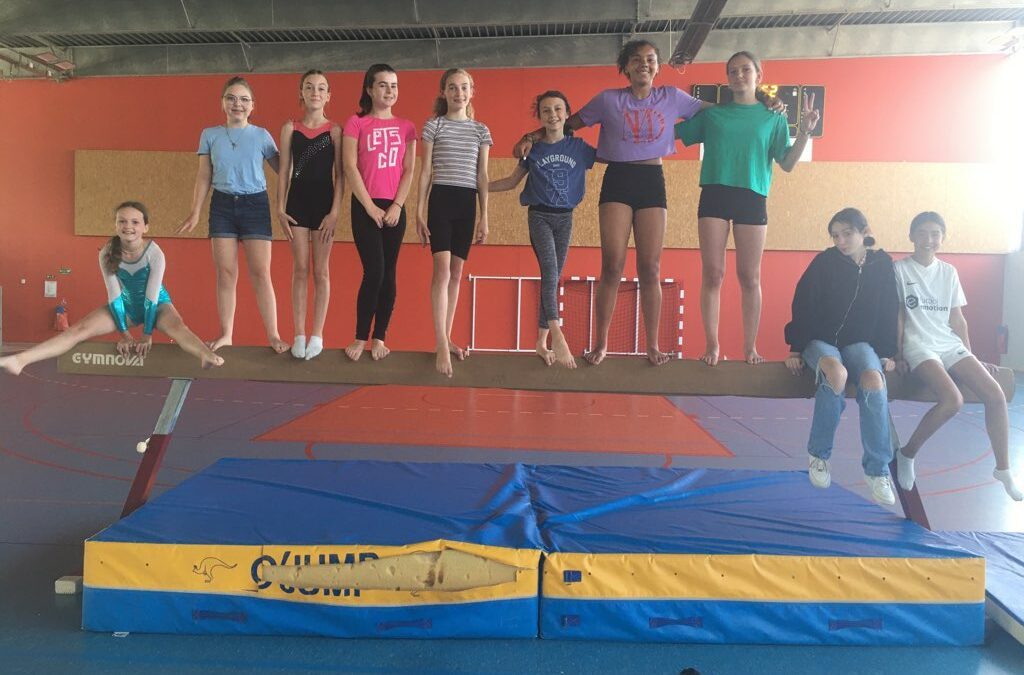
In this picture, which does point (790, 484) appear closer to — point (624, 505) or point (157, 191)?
point (624, 505)

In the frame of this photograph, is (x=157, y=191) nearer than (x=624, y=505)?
No

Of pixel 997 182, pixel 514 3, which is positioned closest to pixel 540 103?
pixel 514 3

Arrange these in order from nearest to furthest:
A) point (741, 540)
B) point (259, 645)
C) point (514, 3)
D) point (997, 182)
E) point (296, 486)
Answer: point (259, 645), point (741, 540), point (296, 486), point (514, 3), point (997, 182)

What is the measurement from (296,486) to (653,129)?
2.61m

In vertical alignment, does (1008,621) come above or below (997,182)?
below

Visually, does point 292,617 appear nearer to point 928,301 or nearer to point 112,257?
point 112,257

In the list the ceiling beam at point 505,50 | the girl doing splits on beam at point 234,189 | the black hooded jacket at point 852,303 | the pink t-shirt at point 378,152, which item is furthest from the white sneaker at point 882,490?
the ceiling beam at point 505,50

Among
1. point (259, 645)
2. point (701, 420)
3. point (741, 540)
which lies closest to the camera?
point (259, 645)

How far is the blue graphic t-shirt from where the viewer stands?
345cm

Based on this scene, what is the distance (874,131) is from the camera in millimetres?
9453

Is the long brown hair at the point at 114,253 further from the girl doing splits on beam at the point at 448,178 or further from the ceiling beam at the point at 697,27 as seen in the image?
the ceiling beam at the point at 697,27

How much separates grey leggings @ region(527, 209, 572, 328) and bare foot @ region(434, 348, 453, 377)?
0.56m

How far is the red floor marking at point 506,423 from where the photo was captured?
230 inches

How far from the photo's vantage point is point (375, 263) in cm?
338
